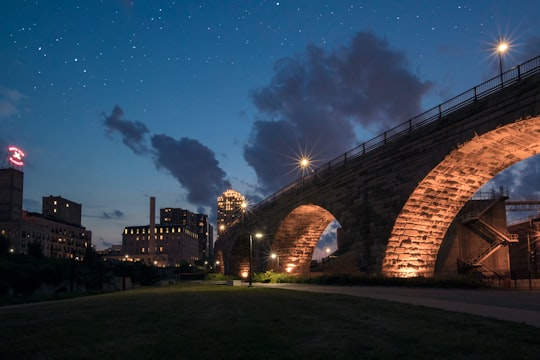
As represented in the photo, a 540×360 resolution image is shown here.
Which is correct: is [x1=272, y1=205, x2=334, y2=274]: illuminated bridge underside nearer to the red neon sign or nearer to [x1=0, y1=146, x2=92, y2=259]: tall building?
[x1=0, y1=146, x2=92, y2=259]: tall building

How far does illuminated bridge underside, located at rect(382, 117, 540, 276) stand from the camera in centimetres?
2456

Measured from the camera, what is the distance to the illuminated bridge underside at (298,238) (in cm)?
4966

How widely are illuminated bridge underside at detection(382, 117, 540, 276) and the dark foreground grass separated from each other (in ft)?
50.1

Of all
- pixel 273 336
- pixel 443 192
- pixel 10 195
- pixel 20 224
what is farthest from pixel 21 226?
pixel 273 336

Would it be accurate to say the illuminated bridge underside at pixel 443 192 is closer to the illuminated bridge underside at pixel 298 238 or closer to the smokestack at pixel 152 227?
the illuminated bridge underside at pixel 298 238

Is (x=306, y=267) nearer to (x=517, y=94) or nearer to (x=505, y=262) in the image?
(x=505, y=262)

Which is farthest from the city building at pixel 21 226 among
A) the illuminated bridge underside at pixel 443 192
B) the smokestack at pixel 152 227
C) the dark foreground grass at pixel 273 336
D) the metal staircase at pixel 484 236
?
the dark foreground grass at pixel 273 336

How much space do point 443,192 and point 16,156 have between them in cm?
13783

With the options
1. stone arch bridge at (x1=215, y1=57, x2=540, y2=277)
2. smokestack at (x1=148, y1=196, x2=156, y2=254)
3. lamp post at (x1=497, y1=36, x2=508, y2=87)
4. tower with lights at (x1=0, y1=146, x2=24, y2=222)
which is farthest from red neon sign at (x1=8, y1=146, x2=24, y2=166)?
lamp post at (x1=497, y1=36, x2=508, y2=87)

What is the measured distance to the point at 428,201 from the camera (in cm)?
2925

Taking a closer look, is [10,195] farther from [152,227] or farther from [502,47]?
[502,47]

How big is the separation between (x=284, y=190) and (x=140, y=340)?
142 ft

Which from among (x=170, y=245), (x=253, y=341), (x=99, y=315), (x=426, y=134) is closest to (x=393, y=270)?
(x=426, y=134)

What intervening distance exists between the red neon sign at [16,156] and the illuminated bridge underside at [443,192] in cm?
13390
